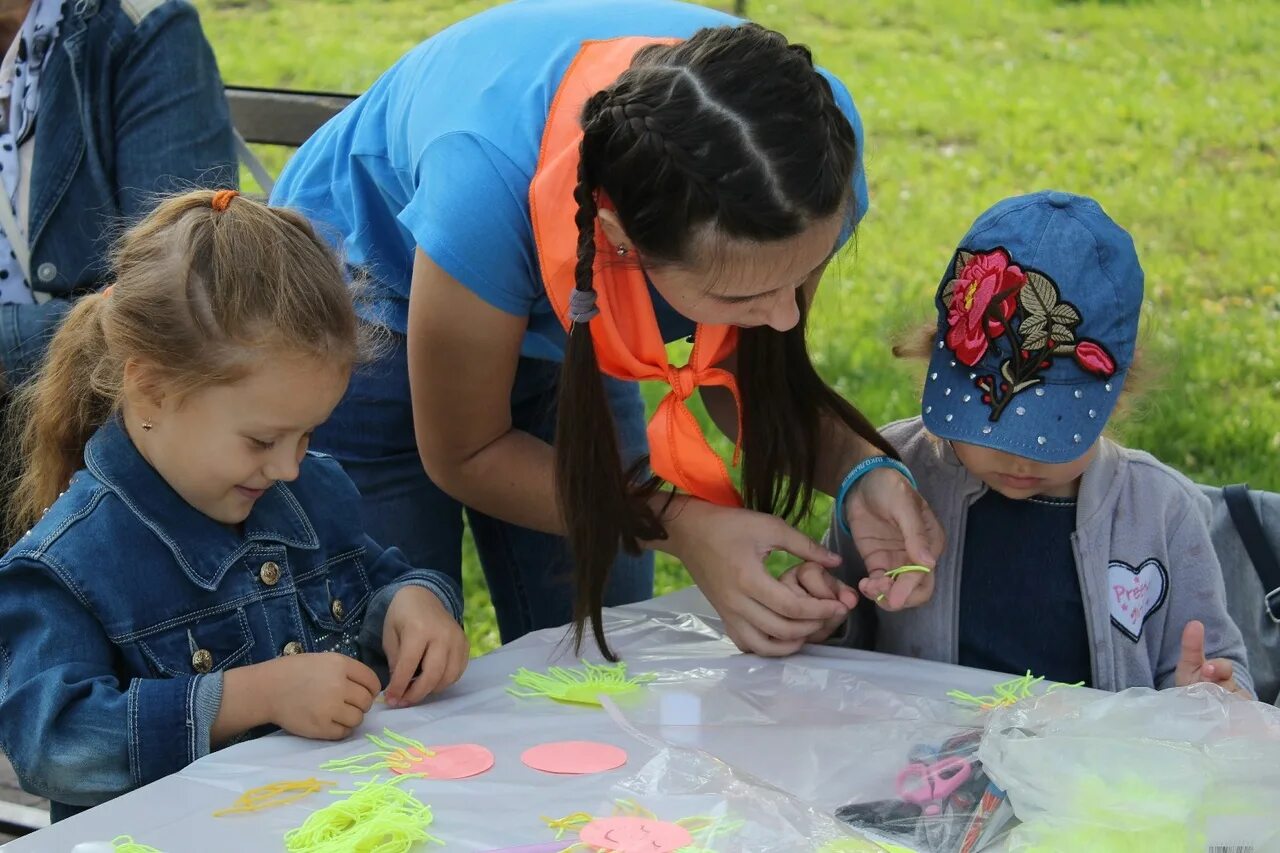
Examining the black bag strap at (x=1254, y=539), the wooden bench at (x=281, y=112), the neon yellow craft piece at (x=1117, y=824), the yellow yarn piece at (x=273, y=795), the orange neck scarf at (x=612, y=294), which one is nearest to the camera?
the neon yellow craft piece at (x=1117, y=824)

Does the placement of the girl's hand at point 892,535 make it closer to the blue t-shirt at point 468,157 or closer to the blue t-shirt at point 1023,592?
the blue t-shirt at point 1023,592

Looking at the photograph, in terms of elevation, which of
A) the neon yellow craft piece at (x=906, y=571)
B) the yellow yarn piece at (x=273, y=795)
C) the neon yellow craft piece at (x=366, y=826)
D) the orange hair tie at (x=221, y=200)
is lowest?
the yellow yarn piece at (x=273, y=795)

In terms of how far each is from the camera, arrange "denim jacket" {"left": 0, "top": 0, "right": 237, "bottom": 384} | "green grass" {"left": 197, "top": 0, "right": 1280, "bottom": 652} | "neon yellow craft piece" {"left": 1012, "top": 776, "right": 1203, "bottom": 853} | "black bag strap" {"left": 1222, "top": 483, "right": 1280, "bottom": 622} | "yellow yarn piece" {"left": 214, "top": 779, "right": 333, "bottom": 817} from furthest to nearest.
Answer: "green grass" {"left": 197, "top": 0, "right": 1280, "bottom": 652}, "denim jacket" {"left": 0, "top": 0, "right": 237, "bottom": 384}, "black bag strap" {"left": 1222, "top": 483, "right": 1280, "bottom": 622}, "yellow yarn piece" {"left": 214, "top": 779, "right": 333, "bottom": 817}, "neon yellow craft piece" {"left": 1012, "top": 776, "right": 1203, "bottom": 853}

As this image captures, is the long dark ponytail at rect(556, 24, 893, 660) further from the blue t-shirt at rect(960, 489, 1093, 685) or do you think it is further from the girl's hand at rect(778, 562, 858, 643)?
the blue t-shirt at rect(960, 489, 1093, 685)

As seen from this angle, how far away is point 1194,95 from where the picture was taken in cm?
582

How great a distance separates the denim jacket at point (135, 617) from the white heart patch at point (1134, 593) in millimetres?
814

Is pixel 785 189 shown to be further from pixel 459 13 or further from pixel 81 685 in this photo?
pixel 459 13

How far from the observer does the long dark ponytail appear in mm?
1383

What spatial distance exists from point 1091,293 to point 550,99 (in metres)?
0.59

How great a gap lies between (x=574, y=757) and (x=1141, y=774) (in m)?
0.50

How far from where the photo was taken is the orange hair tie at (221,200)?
4.97 feet

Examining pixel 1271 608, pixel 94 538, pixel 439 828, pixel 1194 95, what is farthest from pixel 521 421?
pixel 1194 95

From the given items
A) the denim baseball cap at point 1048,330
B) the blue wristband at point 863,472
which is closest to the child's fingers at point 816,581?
the blue wristband at point 863,472

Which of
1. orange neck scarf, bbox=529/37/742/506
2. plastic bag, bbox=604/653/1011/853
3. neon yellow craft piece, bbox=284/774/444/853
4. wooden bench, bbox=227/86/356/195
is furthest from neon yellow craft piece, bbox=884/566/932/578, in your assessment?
wooden bench, bbox=227/86/356/195
